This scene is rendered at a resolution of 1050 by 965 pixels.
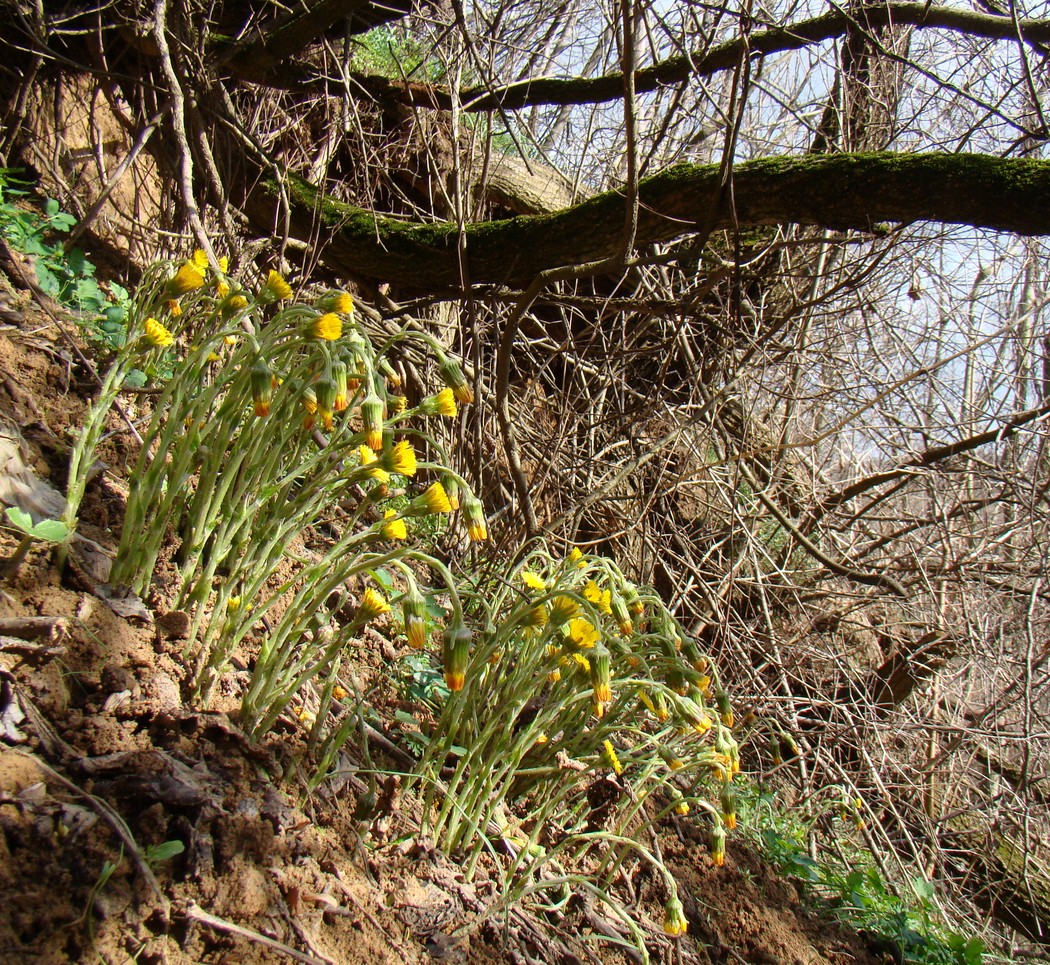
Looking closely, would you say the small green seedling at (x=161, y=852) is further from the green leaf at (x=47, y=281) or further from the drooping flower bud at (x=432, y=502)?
the green leaf at (x=47, y=281)

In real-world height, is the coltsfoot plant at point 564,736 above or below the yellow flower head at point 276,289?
below

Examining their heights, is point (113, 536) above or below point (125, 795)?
above

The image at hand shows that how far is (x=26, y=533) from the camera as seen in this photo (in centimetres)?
140

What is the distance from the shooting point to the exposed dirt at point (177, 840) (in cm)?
107

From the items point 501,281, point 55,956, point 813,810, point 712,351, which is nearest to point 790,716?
point 813,810

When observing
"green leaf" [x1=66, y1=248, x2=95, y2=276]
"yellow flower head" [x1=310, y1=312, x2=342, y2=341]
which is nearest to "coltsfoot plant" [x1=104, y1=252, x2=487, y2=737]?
"yellow flower head" [x1=310, y1=312, x2=342, y2=341]

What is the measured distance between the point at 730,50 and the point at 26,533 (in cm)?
315

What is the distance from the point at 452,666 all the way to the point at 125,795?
0.59 meters

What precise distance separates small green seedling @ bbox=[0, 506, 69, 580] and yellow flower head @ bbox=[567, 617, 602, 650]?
0.95 m

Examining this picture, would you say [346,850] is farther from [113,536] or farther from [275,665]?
[113,536]

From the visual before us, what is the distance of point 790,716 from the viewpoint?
3.72 meters

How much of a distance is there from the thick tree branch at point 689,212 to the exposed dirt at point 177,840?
5.56 feet

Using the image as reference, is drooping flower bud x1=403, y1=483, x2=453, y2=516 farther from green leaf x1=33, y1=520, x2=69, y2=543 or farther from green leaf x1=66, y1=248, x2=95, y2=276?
green leaf x1=66, y1=248, x2=95, y2=276

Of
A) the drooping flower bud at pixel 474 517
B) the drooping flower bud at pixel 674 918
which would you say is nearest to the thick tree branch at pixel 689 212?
the drooping flower bud at pixel 474 517
